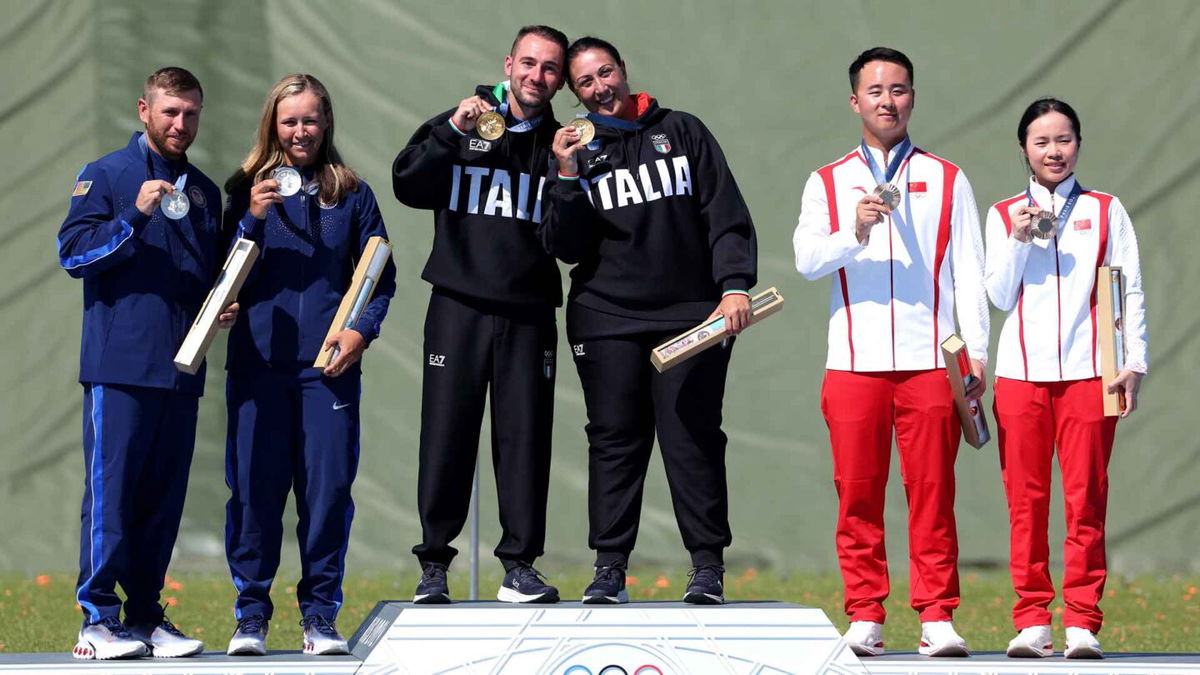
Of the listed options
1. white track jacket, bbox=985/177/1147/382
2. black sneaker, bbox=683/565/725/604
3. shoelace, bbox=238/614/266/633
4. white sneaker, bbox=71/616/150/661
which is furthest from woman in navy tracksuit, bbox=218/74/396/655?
white track jacket, bbox=985/177/1147/382

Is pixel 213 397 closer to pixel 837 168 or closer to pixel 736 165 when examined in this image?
pixel 736 165

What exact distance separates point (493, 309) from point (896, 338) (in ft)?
3.94

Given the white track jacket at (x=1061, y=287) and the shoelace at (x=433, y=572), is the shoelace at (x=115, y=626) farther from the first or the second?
the white track jacket at (x=1061, y=287)

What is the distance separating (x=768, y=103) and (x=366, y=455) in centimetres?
283

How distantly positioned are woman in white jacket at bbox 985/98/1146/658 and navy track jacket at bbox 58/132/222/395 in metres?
2.43

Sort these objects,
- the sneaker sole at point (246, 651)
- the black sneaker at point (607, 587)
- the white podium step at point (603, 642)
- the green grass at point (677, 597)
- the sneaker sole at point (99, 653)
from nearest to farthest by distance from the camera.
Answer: the white podium step at point (603, 642)
the sneaker sole at point (99, 653)
the sneaker sole at point (246, 651)
the black sneaker at point (607, 587)
the green grass at point (677, 597)

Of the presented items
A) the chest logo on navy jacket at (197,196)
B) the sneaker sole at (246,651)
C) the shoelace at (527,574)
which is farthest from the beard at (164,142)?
the shoelace at (527,574)

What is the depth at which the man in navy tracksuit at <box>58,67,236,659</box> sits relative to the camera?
4531 millimetres

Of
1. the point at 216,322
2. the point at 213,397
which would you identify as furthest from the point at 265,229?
the point at 213,397

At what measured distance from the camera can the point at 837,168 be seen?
491 cm

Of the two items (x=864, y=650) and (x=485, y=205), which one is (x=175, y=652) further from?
(x=864, y=650)

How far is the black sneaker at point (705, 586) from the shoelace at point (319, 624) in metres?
1.05

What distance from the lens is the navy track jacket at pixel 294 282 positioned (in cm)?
472

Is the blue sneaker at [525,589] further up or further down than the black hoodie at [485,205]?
further down
